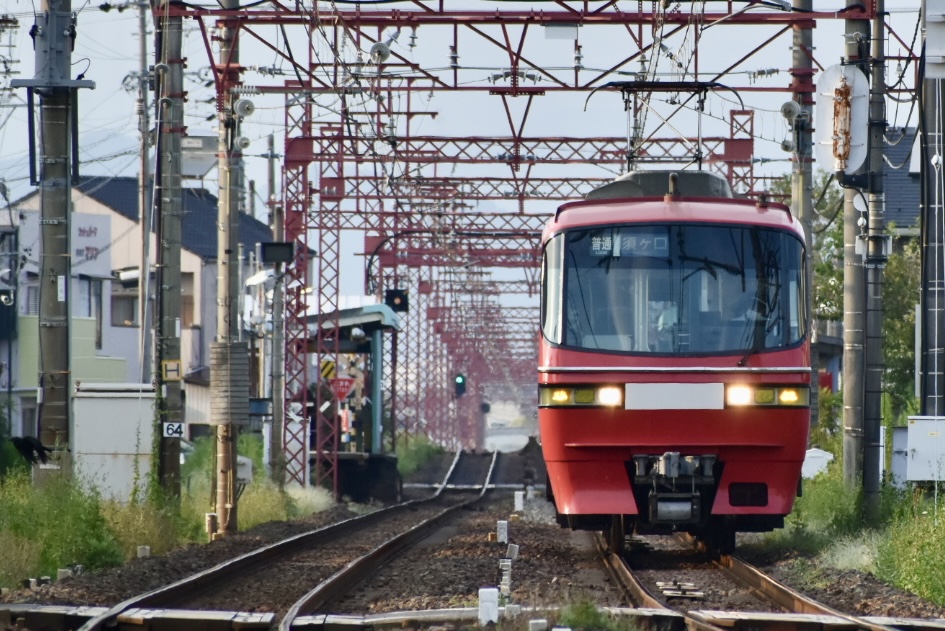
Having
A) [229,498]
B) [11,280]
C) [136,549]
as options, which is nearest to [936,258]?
[136,549]

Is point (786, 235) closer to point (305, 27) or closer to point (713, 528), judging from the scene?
point (713, 528)

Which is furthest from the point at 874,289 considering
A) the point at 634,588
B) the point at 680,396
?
the point at 634,588

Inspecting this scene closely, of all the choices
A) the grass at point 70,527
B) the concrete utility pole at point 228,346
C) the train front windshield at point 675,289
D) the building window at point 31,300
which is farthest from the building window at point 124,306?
the train front windshield at point 675,289

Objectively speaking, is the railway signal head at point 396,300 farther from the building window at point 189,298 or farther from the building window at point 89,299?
the building window at point 189,298

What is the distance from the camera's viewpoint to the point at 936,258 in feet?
53.9

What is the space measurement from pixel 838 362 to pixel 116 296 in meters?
25.2

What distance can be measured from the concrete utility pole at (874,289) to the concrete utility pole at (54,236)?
344 inches

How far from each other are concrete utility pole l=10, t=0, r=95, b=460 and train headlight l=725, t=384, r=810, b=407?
7.08 m

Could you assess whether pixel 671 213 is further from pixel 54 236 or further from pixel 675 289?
pixel 54 236

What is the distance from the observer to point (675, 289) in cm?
1473

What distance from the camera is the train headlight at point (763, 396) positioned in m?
14.3

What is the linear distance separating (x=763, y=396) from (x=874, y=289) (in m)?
4.12

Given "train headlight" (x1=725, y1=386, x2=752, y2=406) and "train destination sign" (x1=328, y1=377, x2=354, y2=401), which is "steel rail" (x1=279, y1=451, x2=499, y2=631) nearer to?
"train headlight" (x1=725, y1=386, x2=752, y2=406)

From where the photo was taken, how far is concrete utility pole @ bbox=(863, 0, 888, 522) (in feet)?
57.8
